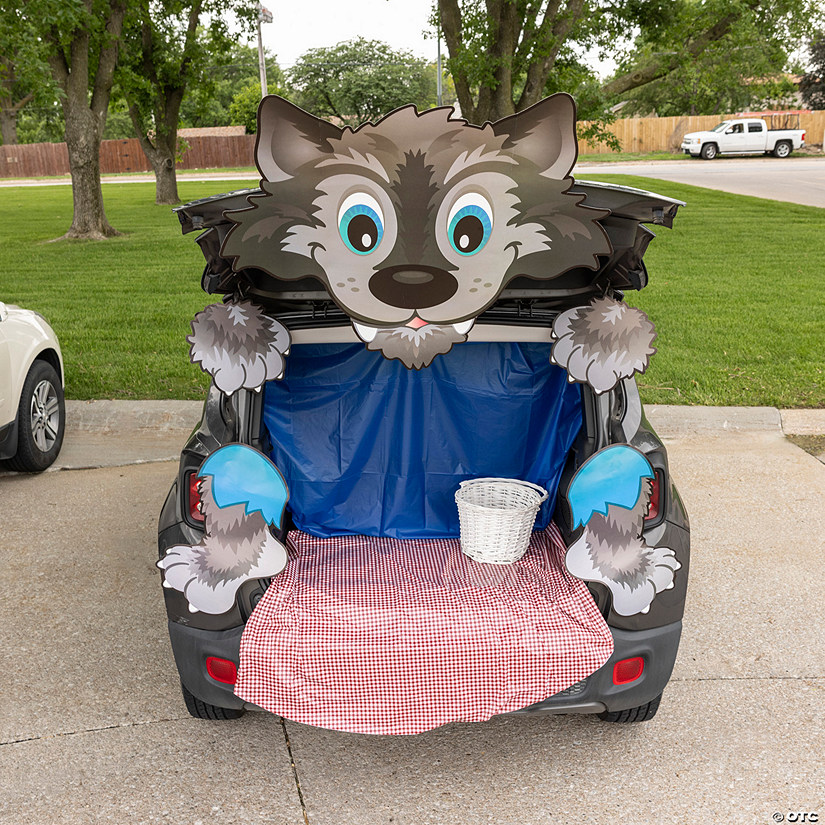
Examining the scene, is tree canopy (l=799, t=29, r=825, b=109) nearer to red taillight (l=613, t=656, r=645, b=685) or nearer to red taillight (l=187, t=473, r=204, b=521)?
red taillight (l=613, t=656, r=645, b=685)

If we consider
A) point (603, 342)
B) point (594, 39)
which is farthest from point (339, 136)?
point (594, 39)

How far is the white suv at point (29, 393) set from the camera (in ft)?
17.0

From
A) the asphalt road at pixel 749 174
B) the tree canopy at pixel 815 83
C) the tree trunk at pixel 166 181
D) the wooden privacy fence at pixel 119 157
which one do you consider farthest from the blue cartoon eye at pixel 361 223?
the tree canopy at pixel 815 83

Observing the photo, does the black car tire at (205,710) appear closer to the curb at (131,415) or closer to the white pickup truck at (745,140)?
the curb at (131,415)

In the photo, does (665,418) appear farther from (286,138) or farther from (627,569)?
(286,138)

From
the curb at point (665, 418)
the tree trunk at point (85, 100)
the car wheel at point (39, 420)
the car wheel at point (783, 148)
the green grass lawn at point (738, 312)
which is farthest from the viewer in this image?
the car wheel at point (783, 148)

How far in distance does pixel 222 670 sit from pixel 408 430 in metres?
1.15

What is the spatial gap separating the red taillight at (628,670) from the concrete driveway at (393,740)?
35 cm

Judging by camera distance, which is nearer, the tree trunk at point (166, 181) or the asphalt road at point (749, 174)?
the tree trunk at point (166, 181)

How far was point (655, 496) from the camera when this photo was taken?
9.39ft

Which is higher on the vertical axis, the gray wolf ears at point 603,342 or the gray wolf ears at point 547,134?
the gray wolf ears at point 547,134

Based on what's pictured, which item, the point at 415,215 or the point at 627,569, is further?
the point at 627,569

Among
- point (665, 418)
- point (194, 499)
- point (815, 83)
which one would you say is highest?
point (815, 83)

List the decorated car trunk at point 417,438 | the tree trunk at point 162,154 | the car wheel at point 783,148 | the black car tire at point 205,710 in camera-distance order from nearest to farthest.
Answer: the decorated car trunk at point 417,438 < the black car tire at point 205,710 < the tree trunk at point 162,154 < the car wheel at point 783,148
